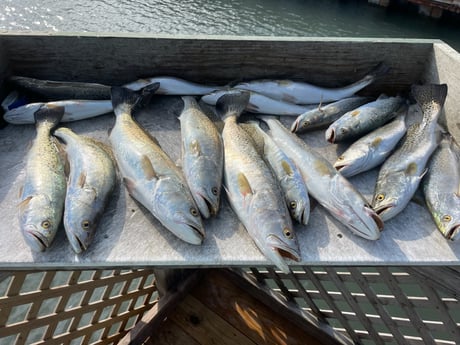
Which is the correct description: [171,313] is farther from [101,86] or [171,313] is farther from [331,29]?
[331,29]

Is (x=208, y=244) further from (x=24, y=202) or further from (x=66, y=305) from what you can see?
(x=66, y=305)

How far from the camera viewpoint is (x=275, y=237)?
1945mm

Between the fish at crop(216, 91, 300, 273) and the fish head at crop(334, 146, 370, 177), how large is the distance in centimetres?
49

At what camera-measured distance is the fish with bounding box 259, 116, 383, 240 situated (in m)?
2.08

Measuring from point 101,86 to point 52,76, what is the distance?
0.41 m

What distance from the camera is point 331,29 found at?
45.6 ft

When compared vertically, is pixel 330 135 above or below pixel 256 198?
above

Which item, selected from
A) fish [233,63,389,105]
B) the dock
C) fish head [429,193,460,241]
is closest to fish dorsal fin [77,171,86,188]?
fish [233,63,389,105]

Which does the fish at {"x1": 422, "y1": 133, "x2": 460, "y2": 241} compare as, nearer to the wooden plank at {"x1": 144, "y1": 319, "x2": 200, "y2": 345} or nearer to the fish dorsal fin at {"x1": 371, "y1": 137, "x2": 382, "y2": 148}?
the fish dorsal fin at {"x1": 371, "y1": 137, "x2": 382, "y2": 148}

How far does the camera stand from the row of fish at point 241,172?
6.63 ft

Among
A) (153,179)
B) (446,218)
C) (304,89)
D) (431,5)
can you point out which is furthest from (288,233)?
(431,5)

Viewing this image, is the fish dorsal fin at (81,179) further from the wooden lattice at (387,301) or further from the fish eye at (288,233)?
the wooden lattice at (387,301)

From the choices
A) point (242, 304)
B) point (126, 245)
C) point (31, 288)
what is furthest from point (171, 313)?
point (31, 288)

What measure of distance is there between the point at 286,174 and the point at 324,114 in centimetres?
79
